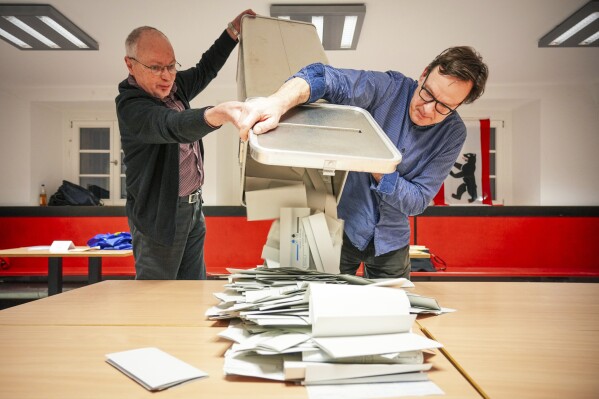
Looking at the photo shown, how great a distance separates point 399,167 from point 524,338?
79cm

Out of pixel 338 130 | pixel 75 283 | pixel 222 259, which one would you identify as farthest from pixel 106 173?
pixel 338 130

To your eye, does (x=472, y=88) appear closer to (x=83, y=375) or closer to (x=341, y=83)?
(x=341, y=83)

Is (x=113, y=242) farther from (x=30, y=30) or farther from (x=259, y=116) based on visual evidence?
(x=259, y=116)

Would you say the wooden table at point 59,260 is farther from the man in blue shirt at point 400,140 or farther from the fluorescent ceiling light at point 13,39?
the man in blue shirt at point 400,140

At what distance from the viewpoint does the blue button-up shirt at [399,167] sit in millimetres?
1485

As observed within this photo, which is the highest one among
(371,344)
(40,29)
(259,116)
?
(40,29)

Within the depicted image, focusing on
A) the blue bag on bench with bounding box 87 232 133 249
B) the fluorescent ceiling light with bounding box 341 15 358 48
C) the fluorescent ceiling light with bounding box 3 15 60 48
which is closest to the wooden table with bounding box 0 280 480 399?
the blue bag on bench with bounding box 87 232 133 249

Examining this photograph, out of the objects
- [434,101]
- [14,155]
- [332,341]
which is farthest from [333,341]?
[14,155]

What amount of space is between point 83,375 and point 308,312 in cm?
39

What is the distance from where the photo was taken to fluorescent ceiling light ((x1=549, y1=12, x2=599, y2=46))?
394 centimetres

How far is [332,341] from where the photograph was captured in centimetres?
73

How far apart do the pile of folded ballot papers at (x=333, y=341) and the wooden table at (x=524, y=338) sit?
0.34 feet

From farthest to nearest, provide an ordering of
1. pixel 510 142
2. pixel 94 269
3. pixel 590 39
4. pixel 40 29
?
pixel 510 142 < pixel 590 39 < pixel 40 29 < pixel 94 269

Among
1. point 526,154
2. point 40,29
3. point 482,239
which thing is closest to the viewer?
point 40,29
